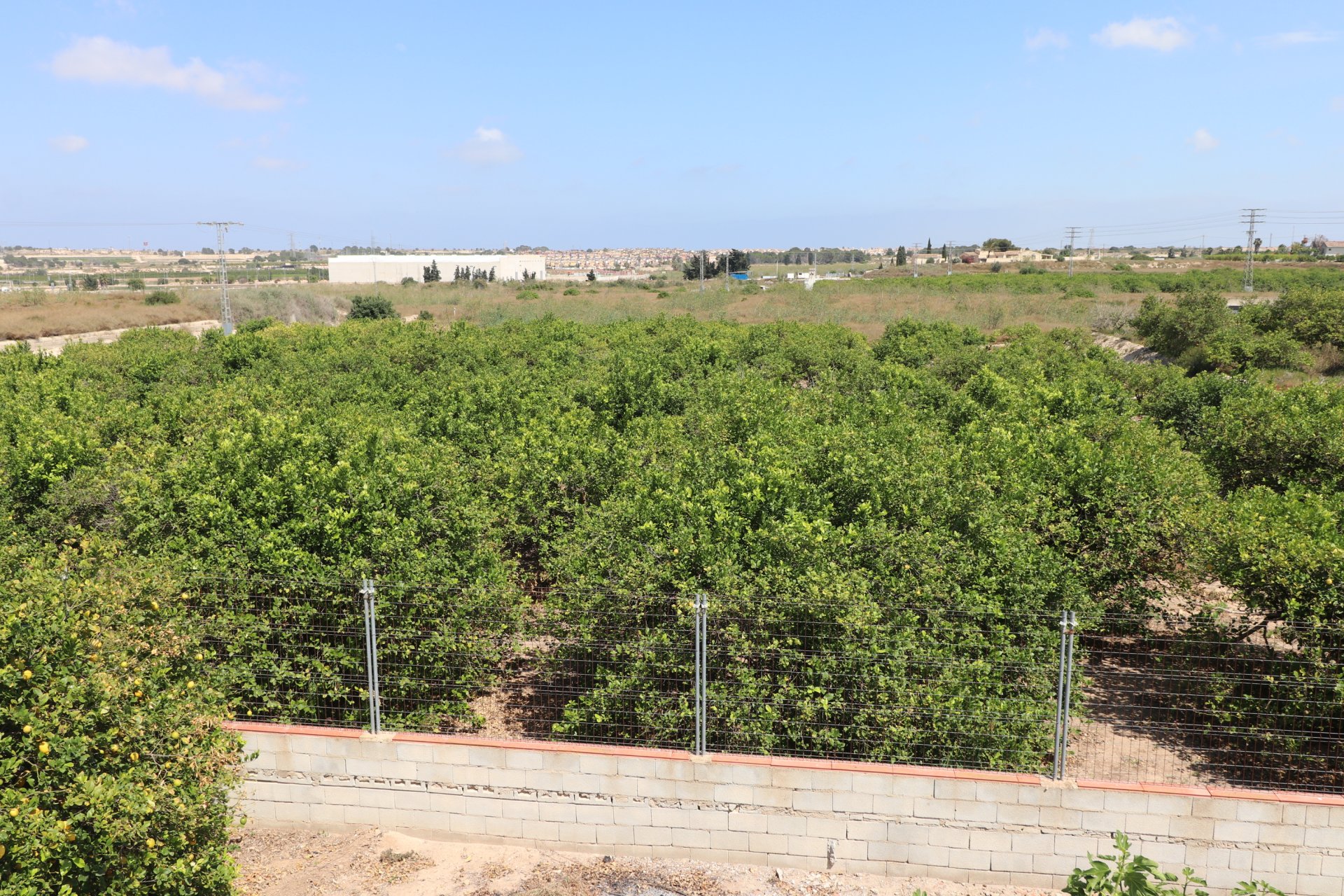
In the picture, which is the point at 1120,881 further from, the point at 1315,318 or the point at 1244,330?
the point at 1315,318

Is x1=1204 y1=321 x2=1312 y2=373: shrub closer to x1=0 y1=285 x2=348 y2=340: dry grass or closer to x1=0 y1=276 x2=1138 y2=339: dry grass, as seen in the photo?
x1=0 y1=276 x2=1138 y2=339: dry grass

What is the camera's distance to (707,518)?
33.2 feet

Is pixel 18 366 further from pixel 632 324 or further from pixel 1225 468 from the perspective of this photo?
pixel 1225 468

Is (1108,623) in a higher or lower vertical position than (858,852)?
higher

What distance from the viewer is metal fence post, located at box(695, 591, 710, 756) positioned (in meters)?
7.79

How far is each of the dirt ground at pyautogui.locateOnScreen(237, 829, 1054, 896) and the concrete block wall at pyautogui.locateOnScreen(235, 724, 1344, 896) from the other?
10 centimetres

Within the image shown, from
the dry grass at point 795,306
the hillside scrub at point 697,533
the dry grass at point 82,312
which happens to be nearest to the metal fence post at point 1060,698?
the hillside scrub at point 697,533

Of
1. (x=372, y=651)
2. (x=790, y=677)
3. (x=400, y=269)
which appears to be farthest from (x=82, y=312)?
(x=400, y=269)

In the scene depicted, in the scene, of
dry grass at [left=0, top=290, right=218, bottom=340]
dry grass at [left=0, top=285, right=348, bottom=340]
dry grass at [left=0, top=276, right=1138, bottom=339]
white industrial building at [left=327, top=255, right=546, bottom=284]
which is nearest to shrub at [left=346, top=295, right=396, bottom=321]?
dry grass at [left=0, top=285, right=348, bottom=340]

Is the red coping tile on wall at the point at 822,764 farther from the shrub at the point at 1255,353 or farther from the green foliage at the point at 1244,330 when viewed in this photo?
the green foliage at the point at 1244,330

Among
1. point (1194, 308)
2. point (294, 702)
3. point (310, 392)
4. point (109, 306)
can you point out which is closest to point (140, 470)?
point (294, 702)

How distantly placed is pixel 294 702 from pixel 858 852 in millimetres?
5617

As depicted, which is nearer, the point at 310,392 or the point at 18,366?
the point at 310,392

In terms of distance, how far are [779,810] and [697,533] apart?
295cm
